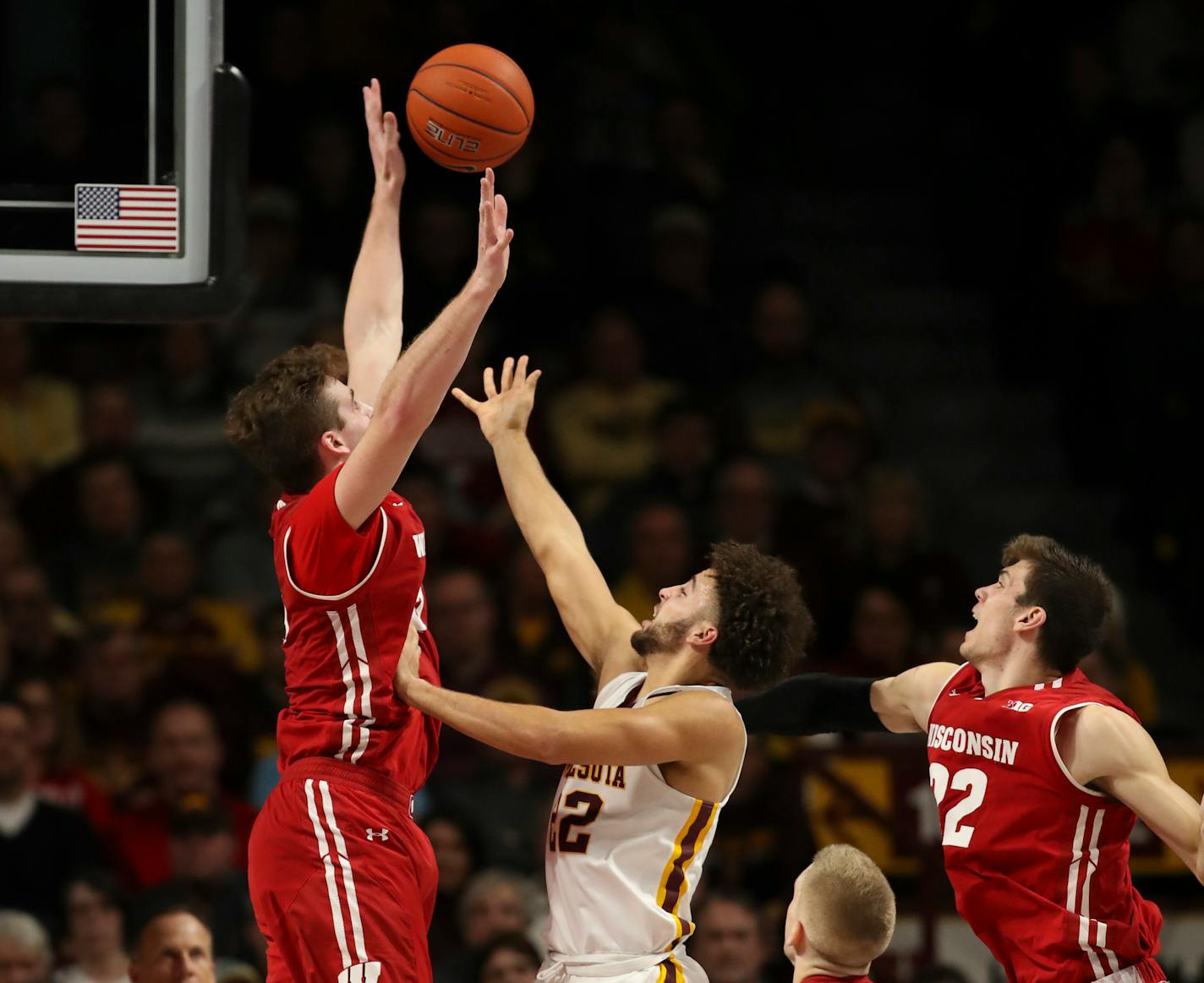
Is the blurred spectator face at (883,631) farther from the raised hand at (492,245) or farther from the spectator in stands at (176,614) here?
the raised hand at (492,245)

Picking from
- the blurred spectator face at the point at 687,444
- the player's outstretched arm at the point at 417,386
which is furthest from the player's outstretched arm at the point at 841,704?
the blurred spectator face at the point at 687,444

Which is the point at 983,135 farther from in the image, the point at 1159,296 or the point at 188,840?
the point at 188,840

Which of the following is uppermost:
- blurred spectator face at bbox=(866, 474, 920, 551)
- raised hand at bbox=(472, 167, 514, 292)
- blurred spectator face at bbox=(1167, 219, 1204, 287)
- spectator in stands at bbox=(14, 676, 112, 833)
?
blurred spectator face at bbox=(1167, 219, 1204, 287)

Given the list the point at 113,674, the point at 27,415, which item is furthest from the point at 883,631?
the point at 27,415

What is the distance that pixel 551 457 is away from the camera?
8.83 metres

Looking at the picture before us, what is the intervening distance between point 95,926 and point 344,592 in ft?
9.78

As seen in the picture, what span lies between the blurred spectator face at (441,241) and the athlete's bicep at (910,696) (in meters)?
4.54

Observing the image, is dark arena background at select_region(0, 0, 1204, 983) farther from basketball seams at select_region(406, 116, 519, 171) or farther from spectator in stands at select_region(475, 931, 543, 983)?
basketball seams at select_region(406, 116, 519, 171)

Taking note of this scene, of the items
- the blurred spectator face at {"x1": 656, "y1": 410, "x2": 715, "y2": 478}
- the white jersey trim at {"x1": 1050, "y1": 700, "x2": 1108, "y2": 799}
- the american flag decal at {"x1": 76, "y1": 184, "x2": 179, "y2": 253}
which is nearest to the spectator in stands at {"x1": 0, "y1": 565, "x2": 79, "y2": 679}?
the blurred spectator face at {"x1": 656, "y1": 410, "x2": 715, "y2": 478}

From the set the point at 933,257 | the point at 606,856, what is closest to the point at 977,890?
the point at 606,856

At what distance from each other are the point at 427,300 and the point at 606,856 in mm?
4881

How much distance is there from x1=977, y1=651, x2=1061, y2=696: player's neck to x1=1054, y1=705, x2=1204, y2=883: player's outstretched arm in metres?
0.21

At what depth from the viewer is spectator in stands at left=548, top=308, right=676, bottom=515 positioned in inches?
349

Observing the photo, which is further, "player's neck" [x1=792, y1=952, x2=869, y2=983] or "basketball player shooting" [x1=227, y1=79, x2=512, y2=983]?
"player's neck" [x1=792, y1=952, x2=869, y2=983]
